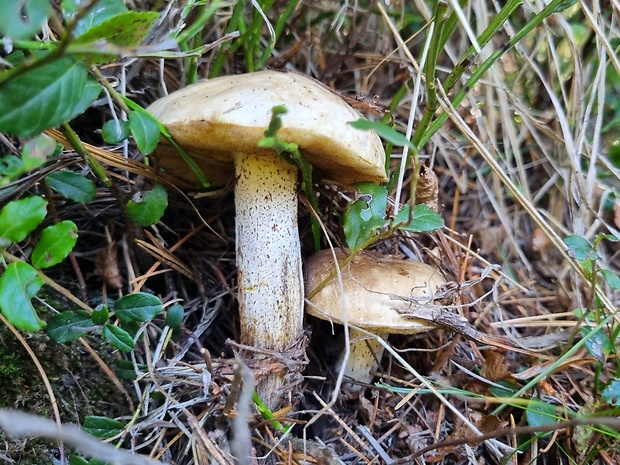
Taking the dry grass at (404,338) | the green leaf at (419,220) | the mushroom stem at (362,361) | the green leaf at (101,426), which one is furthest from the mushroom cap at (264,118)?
the green leaf at (101,426)

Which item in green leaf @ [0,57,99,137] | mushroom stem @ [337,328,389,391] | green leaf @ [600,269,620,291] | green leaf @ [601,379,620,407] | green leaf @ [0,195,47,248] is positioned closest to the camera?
green leaf @ [0,57,99,137]

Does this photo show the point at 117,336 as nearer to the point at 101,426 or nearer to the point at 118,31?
the point at 101,426

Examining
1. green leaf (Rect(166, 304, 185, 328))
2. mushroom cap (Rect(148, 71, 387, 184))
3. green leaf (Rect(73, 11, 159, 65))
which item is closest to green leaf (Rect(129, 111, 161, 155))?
mushroom cap (Rect(148, 71, 387, 184))

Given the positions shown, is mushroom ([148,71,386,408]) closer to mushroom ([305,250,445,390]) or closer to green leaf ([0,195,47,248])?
mushroom ([305,250,445,390])

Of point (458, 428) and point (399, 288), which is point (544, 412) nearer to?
point (458, 428)

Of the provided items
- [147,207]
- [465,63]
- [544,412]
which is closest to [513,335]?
Result: [544,412]

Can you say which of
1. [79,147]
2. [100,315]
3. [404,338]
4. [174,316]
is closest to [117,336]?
[100,315]
